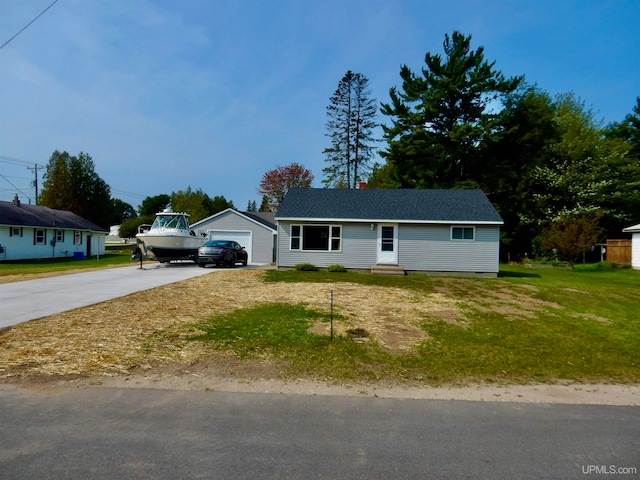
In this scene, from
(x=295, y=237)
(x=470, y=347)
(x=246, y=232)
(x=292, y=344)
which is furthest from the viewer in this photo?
(x=246, y=232)

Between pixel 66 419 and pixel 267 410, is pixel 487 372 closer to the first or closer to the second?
pixel 267 410

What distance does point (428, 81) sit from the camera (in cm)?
3388

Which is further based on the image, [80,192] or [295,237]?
[80,192]

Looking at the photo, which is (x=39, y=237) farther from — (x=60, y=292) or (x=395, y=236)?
(x=395, y=236)

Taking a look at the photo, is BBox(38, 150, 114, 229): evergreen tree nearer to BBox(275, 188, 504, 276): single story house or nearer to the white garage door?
the white garage door

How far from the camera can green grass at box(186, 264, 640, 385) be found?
17.3ft

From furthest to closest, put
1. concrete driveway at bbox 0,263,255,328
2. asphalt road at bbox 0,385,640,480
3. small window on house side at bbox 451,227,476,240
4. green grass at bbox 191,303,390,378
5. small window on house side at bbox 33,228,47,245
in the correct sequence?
1. small window on house side at bbox 33,228,47,245
2. small window on house side at bbox 451,227,476,240
3. concrete driveway at bbox 0,263,255,328
4. green grass at bbox 191,303,390,378
5. asphalt road at bbox 0,385,640,480

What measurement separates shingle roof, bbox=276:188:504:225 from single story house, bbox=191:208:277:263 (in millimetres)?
5896

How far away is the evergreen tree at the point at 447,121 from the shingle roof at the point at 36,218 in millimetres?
29628

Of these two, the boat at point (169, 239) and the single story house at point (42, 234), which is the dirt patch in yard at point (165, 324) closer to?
the boat at point (169, 239)

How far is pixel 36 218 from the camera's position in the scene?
30.7m

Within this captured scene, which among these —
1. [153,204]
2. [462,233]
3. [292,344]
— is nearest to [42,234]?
[462,233]

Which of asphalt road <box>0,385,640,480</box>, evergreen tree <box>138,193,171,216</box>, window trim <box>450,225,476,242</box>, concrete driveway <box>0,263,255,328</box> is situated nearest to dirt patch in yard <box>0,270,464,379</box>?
concrete driveway <box>0,263,255,328</box>

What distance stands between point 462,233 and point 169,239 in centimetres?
1514
